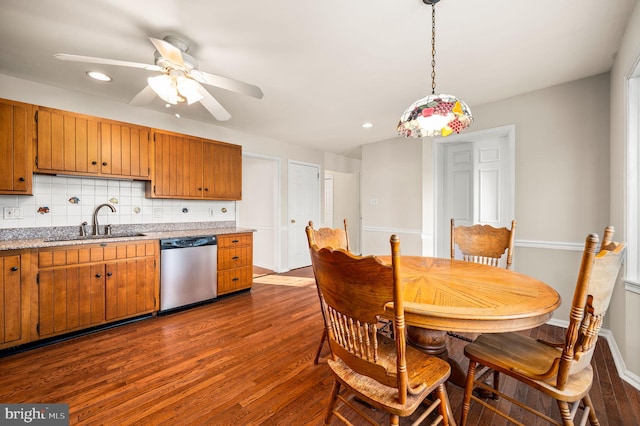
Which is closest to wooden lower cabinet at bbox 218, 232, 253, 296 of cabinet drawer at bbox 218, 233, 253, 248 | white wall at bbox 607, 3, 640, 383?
cabinet drawer at bbox 218, 233, 253, 248

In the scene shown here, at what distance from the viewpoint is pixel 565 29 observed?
6.35ft

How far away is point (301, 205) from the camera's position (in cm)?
537

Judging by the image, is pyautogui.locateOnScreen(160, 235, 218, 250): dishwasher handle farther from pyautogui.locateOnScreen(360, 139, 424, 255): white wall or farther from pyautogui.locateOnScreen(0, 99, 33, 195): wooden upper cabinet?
pyautogui.locateOnScreen(360, 139, 424, 255): white wall

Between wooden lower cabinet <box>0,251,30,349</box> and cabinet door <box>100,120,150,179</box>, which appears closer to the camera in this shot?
wooden lower cabinet <box>0,251,30,349</box>

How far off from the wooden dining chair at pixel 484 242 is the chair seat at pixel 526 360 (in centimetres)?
87

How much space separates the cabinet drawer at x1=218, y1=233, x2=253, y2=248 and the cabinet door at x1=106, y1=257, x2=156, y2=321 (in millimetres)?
815

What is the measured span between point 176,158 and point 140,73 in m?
1.09

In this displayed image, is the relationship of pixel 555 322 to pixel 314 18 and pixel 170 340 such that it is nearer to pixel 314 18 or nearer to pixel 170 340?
pixel 314 18

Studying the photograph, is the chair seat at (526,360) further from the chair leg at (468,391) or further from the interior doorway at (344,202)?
the interior doorway at (344,202)

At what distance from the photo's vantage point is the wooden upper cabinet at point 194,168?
10.8 ft

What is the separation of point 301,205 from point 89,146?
3.32m

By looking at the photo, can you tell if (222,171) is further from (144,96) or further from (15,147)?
(15,147)

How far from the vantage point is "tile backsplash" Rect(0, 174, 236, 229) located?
2641mm

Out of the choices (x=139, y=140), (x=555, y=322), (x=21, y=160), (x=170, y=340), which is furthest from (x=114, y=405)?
(x=555, y=322)
